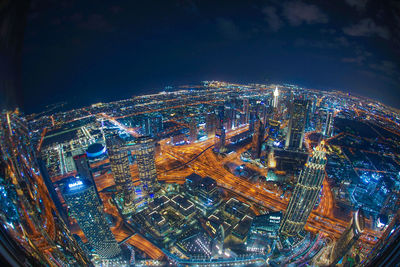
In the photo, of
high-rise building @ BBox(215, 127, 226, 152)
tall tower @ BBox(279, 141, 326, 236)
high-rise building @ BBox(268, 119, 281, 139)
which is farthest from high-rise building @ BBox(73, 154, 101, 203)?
high-rise building @ BBox(268, 119, 281, 139)

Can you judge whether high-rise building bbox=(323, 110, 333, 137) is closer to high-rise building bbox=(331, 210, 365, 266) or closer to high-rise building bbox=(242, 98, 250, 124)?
high-rise building bbox=(242, 98, 250, 124)

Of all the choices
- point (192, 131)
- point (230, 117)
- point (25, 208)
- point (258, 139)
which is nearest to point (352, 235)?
point (25, 208)

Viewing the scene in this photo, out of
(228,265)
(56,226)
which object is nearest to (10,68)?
(56,226)

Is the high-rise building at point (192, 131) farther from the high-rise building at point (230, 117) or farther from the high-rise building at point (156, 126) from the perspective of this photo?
the high-rise building at point (230, 117)

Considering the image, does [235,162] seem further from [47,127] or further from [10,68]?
[47,127]

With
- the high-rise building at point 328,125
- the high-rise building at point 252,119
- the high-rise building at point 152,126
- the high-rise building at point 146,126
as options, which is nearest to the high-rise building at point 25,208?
the high-rise building at point 152,126

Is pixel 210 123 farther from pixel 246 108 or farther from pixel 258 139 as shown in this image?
pixel 246 108
